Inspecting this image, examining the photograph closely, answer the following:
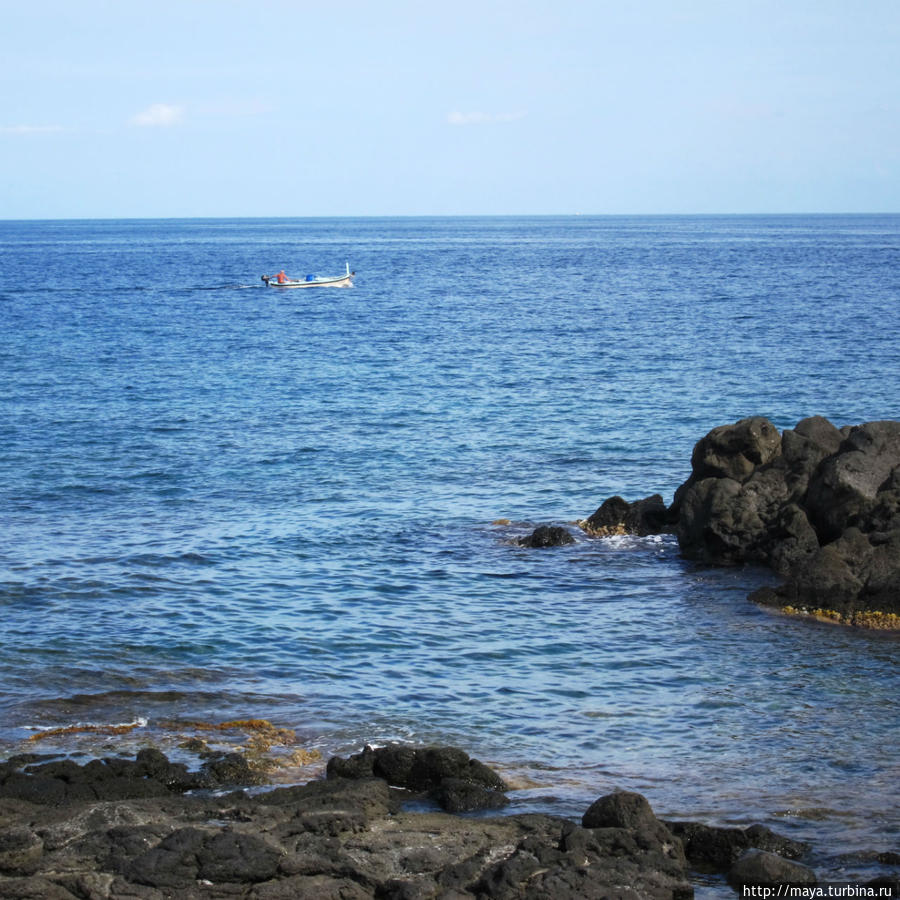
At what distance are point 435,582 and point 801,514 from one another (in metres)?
8.45

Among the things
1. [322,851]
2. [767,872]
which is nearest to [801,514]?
[767,872]

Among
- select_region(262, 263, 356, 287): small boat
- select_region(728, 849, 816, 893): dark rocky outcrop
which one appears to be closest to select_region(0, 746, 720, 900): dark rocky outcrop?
select_region(728, 849, 816, 893): dark rocky outcrop

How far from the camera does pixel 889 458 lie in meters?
26.9

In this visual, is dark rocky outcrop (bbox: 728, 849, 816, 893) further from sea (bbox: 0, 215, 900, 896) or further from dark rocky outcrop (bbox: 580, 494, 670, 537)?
dark rocky outcrop (bbox: 580, 494, 670, 537)

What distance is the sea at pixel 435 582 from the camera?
17406 mm

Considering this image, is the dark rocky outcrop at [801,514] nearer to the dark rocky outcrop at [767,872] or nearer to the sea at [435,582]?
the sea at [435,582]

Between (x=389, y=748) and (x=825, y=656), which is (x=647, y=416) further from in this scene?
(x=389, y=748)

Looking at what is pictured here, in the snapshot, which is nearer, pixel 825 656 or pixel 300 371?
pixel 825 656

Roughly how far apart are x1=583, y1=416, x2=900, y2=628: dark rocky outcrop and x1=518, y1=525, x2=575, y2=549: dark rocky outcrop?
1229mm

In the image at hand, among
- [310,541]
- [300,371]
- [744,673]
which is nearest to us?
[744,673]

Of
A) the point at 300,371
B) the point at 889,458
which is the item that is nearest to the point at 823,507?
the point at 889,458

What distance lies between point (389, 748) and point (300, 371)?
4447cm

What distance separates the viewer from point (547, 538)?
94.1 feet

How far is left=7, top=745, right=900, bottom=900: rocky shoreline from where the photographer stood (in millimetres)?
12445
